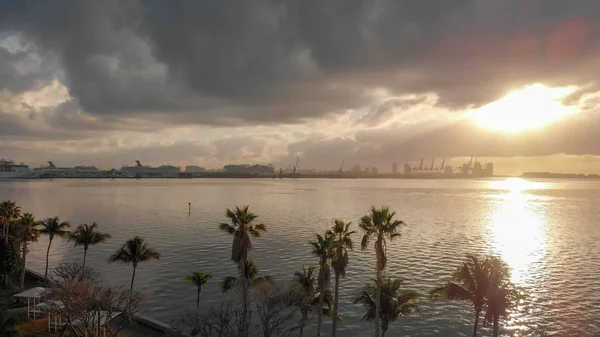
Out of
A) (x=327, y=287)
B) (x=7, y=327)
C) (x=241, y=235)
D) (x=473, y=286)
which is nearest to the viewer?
(x=473, y=286)

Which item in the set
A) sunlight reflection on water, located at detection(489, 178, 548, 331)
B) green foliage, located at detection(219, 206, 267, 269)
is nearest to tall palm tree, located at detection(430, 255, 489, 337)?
green foliage, located at detection(219, 206, 267, 269)

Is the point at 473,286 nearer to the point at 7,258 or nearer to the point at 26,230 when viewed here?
the point at 7,258

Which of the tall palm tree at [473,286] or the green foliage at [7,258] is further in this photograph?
the green foliage at [7,258]

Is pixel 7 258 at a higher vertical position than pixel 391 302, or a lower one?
higher

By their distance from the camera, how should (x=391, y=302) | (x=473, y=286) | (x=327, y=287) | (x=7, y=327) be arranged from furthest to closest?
(x=327, y=287), (x=391, y=302), (x=7, y=327), (x=473, y=286)

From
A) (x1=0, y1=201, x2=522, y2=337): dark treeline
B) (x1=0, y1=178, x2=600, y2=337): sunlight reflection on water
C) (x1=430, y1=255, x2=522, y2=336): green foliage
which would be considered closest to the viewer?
(x1=430, y1=255, x2=522, y2=336): green foliage

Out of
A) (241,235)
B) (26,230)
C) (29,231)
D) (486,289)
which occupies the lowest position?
(486,289)

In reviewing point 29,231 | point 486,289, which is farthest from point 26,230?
point 486,289

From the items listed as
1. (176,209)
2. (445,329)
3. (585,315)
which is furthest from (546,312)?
(176,209)

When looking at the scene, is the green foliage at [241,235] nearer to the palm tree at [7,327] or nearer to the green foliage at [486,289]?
the green foliage at [486,289]

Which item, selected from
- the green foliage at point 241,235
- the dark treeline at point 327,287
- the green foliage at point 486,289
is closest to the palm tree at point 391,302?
the dark treeline at point 327,287

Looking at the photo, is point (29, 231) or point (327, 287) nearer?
point (327, 287)

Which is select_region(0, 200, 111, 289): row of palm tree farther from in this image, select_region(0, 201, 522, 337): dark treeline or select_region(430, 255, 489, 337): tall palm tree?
select_region(430, 255, 489, 337): tall palm tree

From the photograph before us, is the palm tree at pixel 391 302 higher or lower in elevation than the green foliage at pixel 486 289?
lower
